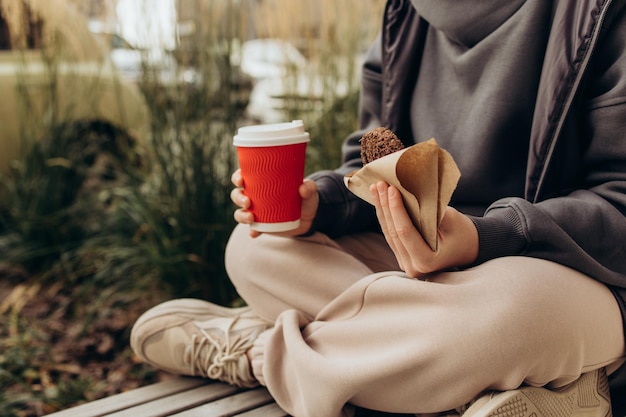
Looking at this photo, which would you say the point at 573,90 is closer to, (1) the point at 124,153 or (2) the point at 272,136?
(2) the point at 272,136

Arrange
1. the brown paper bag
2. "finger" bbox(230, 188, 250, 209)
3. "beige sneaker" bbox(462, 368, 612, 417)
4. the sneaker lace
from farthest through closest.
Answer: the sneaker lace → "finger" bbox(230, 188, 250, 209) → "beige sneaker" bbox(462, 368, 612, 417) → the brown paper bag

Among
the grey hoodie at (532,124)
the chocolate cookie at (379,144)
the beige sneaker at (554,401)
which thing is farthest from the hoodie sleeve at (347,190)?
the beige sneaker at (554,401)

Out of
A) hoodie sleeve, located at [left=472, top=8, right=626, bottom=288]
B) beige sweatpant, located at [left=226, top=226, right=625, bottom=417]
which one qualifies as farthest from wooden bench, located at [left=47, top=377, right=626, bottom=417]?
hoodie sleeve, located at [left=472, top=8, right=626, bottom=288]

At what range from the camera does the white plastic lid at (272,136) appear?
1294 mm

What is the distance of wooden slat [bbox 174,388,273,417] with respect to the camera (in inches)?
57.7

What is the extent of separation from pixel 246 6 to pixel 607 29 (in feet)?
5.45

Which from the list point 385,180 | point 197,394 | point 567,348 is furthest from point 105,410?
point 567,348

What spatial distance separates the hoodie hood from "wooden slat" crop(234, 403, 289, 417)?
36.0 inches

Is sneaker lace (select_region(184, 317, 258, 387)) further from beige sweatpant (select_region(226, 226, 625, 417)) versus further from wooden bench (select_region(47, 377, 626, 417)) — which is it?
beige sweatpant (select_region(226, 226, 625, 417))

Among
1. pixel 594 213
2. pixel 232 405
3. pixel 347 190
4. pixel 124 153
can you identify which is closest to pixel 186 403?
pixel 232 405

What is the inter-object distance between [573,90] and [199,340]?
101 centimetres

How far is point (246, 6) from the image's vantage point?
2609 mm

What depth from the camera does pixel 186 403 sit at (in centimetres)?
152

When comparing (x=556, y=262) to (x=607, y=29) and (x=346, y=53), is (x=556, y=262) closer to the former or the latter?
(x=607, y=29)
